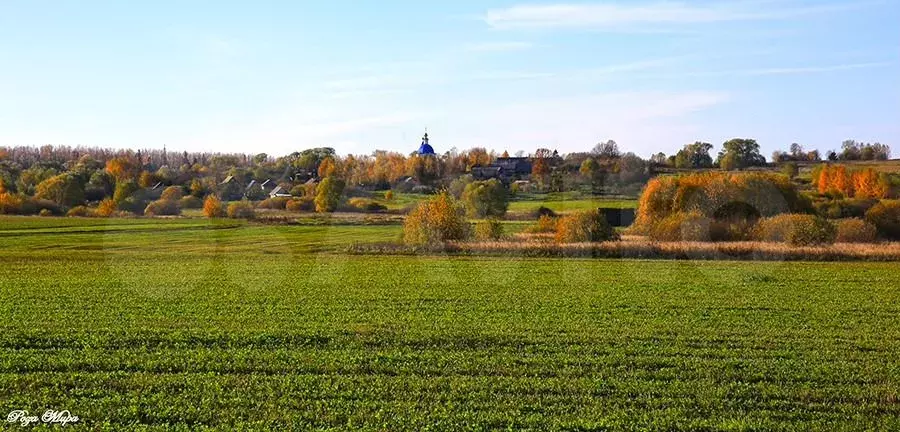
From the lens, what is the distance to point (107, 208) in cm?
9419

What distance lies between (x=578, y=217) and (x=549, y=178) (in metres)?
66.2

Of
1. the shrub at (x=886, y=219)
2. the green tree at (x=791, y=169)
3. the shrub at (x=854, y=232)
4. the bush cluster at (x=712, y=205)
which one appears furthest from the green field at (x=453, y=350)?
the green tree at (x=791, y=169)

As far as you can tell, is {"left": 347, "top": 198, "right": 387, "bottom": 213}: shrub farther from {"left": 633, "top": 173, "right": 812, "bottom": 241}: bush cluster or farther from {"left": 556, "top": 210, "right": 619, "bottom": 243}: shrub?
{"left": 556, "top": 210, "right": 619, "bottom": 243}: shrub

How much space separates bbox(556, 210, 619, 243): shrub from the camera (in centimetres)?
5744

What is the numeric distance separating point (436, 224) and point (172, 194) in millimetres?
56497

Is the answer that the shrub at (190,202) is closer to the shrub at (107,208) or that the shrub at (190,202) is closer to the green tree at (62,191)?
the shrub at (107,208)

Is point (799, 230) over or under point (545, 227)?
over

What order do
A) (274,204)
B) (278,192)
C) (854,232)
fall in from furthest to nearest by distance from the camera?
(278,192)
(274,204)
(854,232)

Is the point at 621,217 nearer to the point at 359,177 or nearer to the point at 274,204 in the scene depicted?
the point at 274,204

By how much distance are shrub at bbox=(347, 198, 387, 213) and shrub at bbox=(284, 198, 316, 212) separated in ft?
14.3

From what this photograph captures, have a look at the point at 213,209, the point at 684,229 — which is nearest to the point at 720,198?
the point at 684,229

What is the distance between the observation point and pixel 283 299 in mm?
28453

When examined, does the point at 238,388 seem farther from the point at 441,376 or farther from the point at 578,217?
the point at 578,217

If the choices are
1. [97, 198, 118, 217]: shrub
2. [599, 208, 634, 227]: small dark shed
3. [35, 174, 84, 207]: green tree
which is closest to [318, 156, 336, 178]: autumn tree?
[35, 174, 84, 207]: green tree
